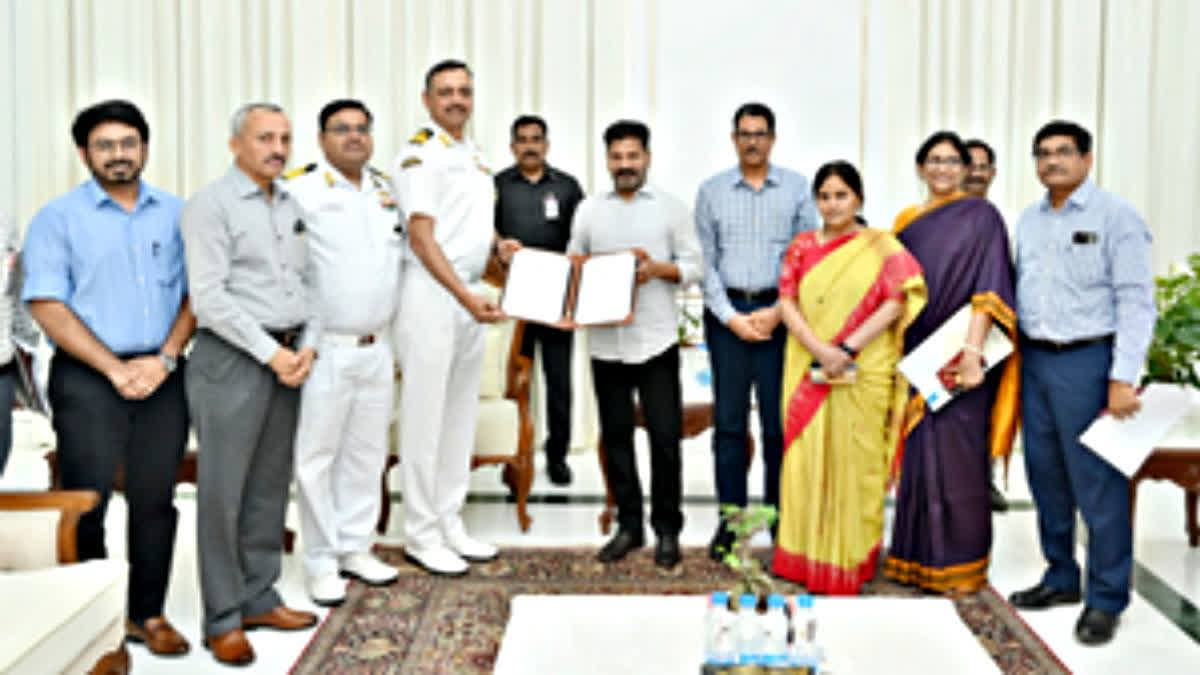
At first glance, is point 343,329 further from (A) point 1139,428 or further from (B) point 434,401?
(A) point 1139,428

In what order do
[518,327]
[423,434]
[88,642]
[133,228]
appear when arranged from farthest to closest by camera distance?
[518,327]
[423,434]
[133,228]
[88,642]

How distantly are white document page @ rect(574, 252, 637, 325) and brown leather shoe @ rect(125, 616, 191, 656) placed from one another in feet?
5.03

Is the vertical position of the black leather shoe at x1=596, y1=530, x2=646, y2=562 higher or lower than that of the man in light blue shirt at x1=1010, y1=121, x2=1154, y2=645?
lower

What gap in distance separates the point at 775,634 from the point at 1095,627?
1476mm

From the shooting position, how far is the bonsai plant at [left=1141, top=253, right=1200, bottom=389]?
12.5 feet

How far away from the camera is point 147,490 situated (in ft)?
10.4

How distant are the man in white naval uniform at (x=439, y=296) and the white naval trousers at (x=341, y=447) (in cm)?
13

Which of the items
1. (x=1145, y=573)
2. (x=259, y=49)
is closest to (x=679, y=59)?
(x=259, y=49)

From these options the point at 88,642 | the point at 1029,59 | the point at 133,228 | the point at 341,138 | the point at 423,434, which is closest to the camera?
the point at 88,642

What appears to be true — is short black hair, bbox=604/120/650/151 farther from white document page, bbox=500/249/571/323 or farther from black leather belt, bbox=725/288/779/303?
black leather belt, bbox=725/288/779/303

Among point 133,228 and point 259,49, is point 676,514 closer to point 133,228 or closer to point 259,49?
point 133,228

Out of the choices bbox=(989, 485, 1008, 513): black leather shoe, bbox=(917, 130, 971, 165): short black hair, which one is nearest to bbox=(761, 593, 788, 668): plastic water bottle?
bbox=(917, 130, 971, 165): short black hair

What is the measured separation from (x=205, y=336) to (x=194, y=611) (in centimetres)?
102

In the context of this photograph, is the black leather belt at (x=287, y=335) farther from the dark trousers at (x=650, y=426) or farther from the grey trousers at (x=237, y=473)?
the dark trousers at (x=650, y=426)
